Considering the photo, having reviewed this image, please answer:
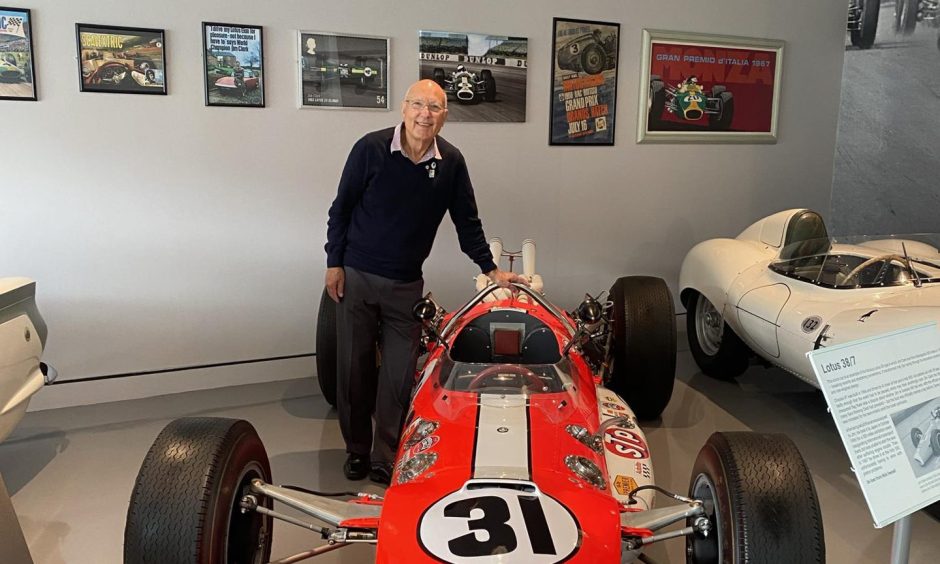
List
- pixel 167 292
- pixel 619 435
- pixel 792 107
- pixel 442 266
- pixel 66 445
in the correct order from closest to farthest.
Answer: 1. pixel 619 435
2. pixel 66 445
3. pixel 167 292
4. pixel 442 266
5. pixel 792 107

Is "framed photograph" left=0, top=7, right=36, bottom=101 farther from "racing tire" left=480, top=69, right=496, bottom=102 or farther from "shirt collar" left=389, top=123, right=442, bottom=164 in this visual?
"racing tire" left=480, top=69, right=496, bottom=102

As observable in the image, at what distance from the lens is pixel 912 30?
19.4 feet

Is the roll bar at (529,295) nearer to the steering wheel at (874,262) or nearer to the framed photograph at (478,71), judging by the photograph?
the steering wheel at (874,262)

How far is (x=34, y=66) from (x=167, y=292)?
1479mm

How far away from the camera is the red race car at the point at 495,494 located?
78.8 inches

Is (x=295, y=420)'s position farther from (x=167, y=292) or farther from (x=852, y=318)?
(x=852, y=318)

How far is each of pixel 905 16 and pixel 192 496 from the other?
20.8 ft

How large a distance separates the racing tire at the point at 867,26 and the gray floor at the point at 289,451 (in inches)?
121

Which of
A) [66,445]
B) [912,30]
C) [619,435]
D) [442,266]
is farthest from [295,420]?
[912,30]

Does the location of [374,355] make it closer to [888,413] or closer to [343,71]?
[343,71]

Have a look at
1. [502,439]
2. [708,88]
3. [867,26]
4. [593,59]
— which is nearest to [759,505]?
[502,439]

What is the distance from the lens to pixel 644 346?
4.11 meters

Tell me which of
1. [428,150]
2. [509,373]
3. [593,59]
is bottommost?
[509,373]

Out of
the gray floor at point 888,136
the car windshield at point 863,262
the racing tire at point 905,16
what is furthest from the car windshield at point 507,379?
the racing tire at point 905,16
